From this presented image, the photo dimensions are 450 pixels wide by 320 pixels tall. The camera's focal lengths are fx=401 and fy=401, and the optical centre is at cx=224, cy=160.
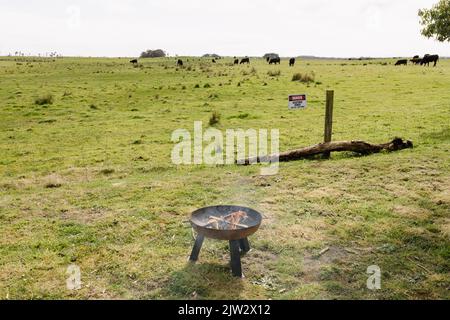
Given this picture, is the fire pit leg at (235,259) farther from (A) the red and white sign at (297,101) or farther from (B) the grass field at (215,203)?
(A) the red and white sign at (297,101)

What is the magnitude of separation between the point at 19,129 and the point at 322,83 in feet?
76.0

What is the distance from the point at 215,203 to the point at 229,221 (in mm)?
2675

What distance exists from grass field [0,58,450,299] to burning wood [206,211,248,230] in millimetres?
678

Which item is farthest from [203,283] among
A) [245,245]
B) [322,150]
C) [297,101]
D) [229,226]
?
[322,150]

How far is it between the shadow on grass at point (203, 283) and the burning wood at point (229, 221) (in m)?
0.67

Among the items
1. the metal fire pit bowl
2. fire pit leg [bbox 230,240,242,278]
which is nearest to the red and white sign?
the metal fire pit bowl

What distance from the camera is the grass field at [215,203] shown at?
19.3 ft

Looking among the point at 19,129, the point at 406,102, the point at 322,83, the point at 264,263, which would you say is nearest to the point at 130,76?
the point at 322,83

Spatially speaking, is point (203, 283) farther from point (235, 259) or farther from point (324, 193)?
point (324, 193)

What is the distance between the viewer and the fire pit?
18.9ft

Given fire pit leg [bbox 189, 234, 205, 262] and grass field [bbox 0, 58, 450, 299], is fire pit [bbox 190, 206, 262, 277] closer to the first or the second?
fire pit leg [bbox 189, 234, 205, 262]
